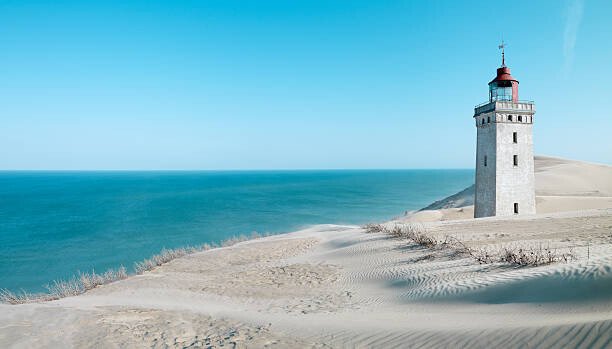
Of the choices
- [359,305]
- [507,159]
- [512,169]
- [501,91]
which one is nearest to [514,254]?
[359,305]

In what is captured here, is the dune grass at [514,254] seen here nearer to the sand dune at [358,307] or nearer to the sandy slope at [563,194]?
the sand dune at [358,307]

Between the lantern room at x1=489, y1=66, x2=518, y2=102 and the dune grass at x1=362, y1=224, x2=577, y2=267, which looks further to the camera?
the lantern room at x1=489, y1=66, x2=518, y2=102

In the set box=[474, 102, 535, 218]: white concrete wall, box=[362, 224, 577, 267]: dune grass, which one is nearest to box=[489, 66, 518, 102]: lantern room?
box=[474, 102, 535, 218]: white concrete wall

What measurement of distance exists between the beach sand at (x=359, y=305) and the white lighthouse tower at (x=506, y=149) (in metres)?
7.97

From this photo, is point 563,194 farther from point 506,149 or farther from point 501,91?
point 501,91

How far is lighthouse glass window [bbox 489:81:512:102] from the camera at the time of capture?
854 inches

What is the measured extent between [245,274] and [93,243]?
27581 mm

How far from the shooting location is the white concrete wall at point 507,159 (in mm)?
20969

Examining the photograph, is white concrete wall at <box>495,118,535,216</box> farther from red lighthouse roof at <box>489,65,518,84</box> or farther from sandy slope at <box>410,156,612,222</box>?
sandy slope at <box>410,156,612,222</box>

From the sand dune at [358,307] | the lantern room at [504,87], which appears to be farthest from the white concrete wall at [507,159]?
the sand dune at [358,307]

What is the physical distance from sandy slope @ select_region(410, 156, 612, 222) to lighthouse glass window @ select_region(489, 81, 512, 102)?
10550mm

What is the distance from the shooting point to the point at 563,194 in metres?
33.8

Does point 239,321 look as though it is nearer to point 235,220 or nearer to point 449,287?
point 449,287

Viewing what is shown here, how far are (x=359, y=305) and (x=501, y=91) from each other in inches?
765
